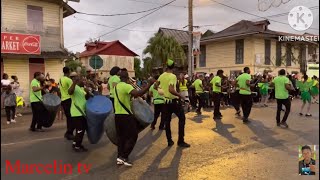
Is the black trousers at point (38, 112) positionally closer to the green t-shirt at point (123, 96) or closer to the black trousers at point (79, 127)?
the black trousers at point (79, 127)

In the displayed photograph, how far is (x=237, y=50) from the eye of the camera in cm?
2733

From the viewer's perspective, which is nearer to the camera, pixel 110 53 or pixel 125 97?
pixel 110 53

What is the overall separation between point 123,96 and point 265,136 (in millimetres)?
3759

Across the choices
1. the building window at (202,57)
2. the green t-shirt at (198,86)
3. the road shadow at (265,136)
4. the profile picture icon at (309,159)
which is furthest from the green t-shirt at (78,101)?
the building window at (202,57)

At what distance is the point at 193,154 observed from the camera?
620cm

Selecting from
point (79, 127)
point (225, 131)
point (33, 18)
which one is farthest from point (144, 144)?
point (33, 18)

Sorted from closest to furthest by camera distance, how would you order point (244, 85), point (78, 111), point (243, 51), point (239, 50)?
1. point (78, 111)
2. point (244, 85)
3. point (243, 51)
4. point (239, 50)

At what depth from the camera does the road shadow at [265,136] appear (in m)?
6.72

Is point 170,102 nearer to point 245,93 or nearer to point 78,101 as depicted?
point 78,101

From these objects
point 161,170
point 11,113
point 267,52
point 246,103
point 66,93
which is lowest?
point 161,170

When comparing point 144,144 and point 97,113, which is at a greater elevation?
point 97,113

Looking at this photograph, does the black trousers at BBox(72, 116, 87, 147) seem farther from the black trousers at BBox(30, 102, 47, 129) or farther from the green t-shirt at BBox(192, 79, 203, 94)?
the green t-shirt at BBox(192, 79, 203, 94)

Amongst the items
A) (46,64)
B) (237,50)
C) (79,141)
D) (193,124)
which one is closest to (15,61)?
(46,64)

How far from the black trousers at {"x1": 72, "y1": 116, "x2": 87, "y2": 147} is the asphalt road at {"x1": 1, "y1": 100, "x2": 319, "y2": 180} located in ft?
0.79
